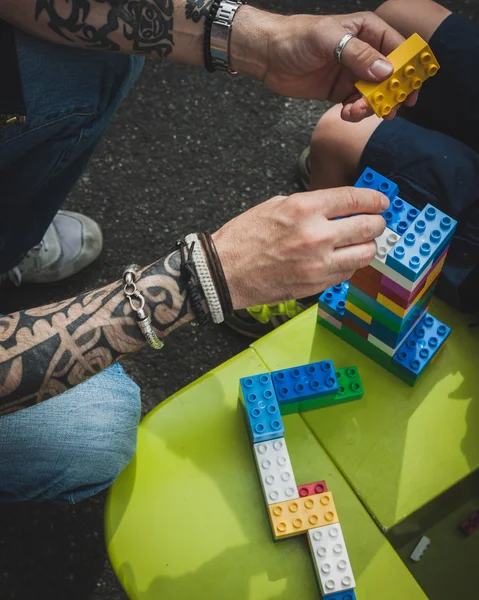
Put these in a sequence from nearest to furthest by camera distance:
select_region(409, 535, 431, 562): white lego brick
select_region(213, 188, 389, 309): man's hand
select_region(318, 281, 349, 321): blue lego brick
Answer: select_region(213, 188, 389, 309): man's hand
select_region(318, 281, 349, 321): blue lego brick
select_region(409, 535, 431, 562): white lego brick

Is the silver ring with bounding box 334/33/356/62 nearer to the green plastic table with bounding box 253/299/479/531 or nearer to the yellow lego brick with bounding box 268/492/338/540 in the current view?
the green plastic table with bounding box 253/299/479/531

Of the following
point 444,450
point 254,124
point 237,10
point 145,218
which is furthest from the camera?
point 254,124

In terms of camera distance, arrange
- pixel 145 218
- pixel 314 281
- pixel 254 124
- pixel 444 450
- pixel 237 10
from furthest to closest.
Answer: pixel 254 124 → pixel 145 218 → pixel 237 10 → pixel 444 450 → pixel 314 281

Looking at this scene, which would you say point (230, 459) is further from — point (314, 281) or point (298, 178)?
point (298, 178)

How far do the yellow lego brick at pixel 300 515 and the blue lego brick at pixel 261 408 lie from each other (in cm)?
10

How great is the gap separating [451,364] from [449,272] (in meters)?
0.16

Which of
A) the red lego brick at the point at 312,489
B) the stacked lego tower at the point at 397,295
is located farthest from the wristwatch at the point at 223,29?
the red lego brick at the point at 312,489

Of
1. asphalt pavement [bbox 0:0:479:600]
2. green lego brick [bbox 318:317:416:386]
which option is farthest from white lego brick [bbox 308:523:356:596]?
asphalt pavement [bbox 0:0:479:600]

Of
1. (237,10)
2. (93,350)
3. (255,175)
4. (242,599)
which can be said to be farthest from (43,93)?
(242,599)

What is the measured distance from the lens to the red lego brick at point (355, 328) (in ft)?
3.45

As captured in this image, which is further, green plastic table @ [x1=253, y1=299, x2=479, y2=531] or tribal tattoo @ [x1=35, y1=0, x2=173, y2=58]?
tribal tattoo @ [x1=35, y1=0, x2=173, y2=58]

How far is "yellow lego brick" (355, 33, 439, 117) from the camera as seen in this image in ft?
3.04

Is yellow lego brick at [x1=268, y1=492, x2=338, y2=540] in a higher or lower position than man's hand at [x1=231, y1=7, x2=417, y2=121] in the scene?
lower

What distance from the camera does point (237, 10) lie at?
1.13 meters
